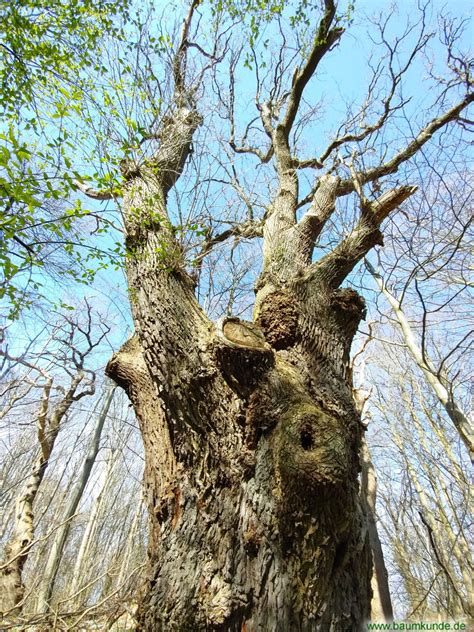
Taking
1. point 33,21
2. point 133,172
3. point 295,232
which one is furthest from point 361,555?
point 33,21

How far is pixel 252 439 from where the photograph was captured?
5.64 ft

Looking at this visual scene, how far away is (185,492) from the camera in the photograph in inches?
68.1

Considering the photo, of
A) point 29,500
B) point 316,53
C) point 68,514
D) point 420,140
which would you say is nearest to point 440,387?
point 420,140

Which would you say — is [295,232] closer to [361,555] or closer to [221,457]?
[221,457]

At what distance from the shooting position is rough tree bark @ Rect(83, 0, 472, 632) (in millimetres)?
1416

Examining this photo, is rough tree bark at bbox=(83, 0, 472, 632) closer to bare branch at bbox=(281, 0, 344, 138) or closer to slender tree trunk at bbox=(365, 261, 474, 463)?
slender tree trunk at bbox=(365, 261, 474, 463)

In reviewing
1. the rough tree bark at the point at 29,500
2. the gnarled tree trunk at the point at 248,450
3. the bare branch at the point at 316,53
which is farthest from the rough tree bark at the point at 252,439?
the rough tree bark at the point at 29,500

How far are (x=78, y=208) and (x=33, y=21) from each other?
259 cm

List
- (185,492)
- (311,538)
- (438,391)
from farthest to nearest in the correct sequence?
(438,391) < (185,492) < (311,538)

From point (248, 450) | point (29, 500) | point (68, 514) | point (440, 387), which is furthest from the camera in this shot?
point (68, 514)

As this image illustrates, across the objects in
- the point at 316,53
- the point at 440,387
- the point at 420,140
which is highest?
the point at 316,53

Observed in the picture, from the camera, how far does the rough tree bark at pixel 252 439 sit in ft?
4.65

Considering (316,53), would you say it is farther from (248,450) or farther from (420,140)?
(248,450)

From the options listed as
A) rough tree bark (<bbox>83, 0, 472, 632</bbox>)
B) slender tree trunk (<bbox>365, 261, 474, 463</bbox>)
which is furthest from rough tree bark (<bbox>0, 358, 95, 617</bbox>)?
slender tree trunk (<bbox>365, 261, 474, 463</bbox>)
